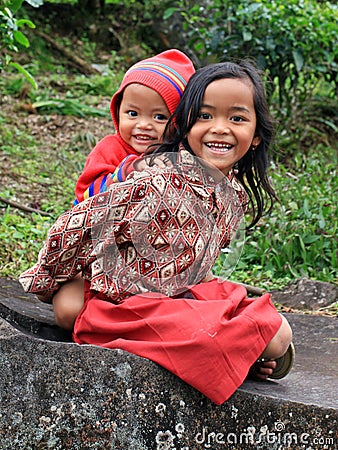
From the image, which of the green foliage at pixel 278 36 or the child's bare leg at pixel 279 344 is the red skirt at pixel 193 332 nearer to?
the child's bare leg at pixel 279 344

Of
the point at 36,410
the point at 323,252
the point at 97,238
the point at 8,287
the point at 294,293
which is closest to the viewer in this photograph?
the point at 36,410

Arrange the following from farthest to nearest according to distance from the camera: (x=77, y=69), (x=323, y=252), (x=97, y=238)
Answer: (x=77, y=69) < (x=323, y=252) < (x=97, y=238)

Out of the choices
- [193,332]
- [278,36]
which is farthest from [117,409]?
[278,36]

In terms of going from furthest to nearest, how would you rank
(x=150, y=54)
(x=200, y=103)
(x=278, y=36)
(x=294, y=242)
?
(x=150, y=54)
(x=278, y=36)
(x=294, y=242)
(x=200, y=103)

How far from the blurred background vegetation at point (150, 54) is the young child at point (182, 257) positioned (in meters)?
0.69

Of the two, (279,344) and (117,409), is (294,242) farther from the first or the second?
(117,409)

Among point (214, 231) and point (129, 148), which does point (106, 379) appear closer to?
point (214, 231)

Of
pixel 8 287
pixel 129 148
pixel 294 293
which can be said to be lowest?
pixel 294 293

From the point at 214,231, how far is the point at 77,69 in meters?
6.03

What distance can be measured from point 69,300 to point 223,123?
818 millimetres

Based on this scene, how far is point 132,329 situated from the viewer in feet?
6.93

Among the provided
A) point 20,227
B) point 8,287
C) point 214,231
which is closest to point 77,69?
point 20,227

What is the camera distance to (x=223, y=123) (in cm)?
231

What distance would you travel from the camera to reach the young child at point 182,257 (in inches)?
80.2
